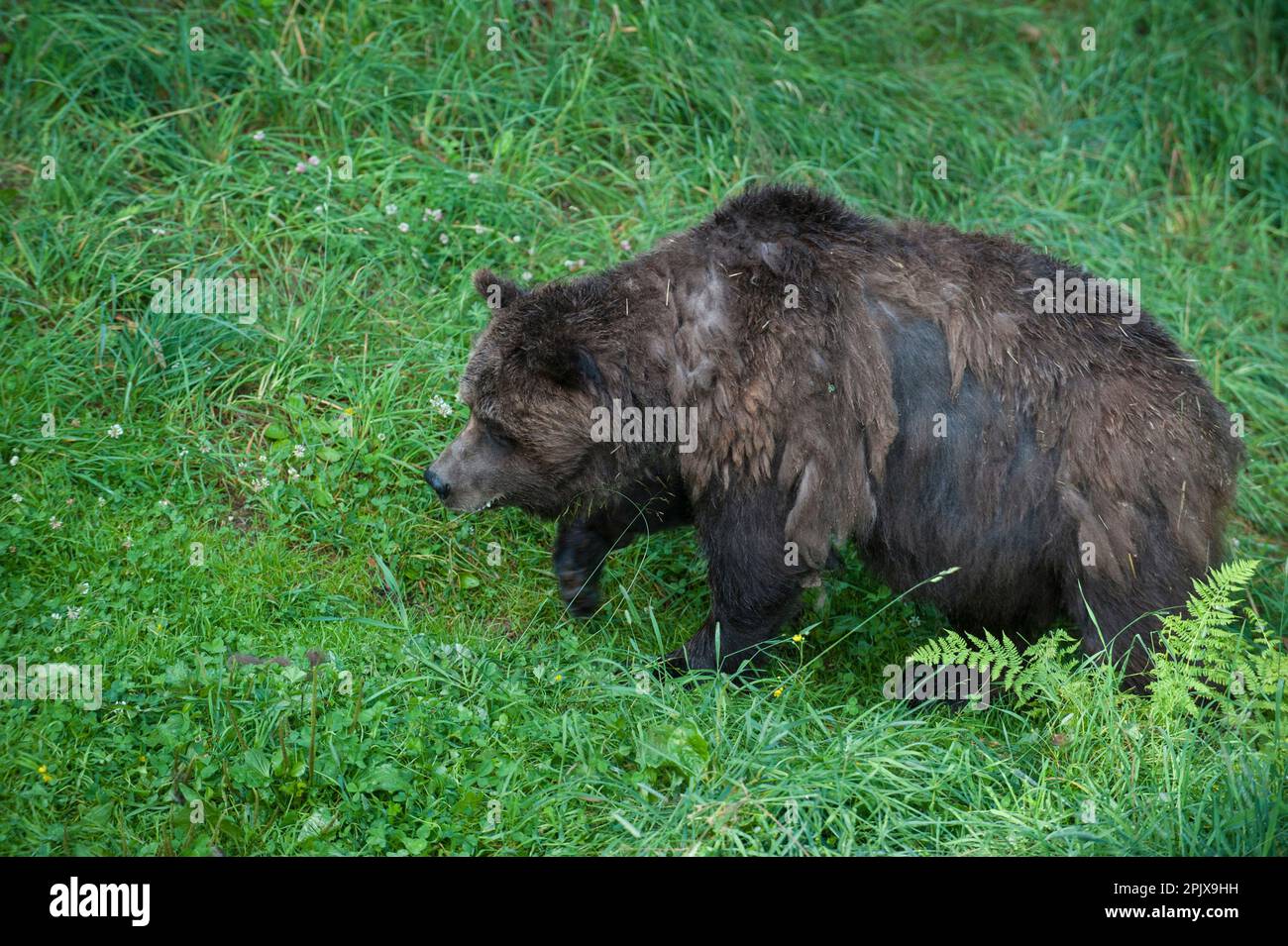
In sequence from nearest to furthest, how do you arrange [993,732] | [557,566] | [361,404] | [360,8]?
[993,732], [557,566], [361,404], [360,8]

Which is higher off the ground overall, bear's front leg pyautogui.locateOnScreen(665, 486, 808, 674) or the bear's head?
the bear's head

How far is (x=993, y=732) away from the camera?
5988 millimetres

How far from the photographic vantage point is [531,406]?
6012 millimetres

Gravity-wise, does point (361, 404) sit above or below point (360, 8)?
below

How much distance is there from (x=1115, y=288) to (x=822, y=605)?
2124 mm

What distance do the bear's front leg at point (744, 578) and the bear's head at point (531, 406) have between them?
66cm

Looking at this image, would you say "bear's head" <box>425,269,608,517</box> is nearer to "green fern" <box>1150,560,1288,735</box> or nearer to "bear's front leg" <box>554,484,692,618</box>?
"bear's front leg" <box>554,484,692,618</box>

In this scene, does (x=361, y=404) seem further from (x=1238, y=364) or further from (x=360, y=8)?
(x=1238, y=364)

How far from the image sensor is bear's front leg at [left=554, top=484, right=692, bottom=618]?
653 centimetres

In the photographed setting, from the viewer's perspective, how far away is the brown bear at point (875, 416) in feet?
19.0

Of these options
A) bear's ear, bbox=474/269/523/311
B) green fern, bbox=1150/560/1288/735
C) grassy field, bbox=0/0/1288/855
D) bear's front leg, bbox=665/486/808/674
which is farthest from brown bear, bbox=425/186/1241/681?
grassy field, bbox=0/0/1288/855

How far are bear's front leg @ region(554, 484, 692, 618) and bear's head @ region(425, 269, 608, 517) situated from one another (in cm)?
25

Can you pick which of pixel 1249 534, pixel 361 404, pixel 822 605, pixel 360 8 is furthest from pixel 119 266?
pixel 1249 534

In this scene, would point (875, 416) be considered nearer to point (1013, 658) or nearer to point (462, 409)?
point (1013, 658)
